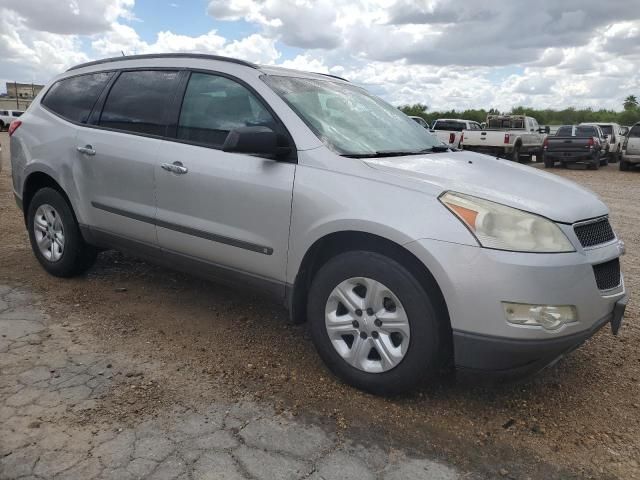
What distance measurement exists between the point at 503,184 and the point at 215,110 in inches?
75.5

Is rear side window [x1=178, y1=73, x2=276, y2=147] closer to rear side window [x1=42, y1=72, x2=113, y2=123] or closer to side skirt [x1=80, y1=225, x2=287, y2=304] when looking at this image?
side skirt [x1=80, y1=225, x2=287, y2=304]

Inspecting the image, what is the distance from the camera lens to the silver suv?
2752 millimetres

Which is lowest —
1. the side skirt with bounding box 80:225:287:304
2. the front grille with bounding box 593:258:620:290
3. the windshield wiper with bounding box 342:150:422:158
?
the side skirt with bounding box 80:225:287:304

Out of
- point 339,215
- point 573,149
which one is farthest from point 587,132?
point 339,215

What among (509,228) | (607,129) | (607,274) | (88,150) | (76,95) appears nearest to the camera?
(509,228)

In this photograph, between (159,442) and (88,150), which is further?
(88,150)

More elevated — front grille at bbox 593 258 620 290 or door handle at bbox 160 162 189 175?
door handle at bbox 160 162 189 175

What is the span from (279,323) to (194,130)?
1.50 meters

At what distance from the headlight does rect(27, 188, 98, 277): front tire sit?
10.8 ft

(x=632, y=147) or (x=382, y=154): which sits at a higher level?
(x=382, y=154)

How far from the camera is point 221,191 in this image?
3.58 m

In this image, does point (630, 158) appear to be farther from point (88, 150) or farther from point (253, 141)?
point (253, 141)

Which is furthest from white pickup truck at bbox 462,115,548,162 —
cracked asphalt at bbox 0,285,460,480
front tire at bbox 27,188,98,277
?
cracked asphalt at bbox 0,285,460,480

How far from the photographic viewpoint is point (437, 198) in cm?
287
